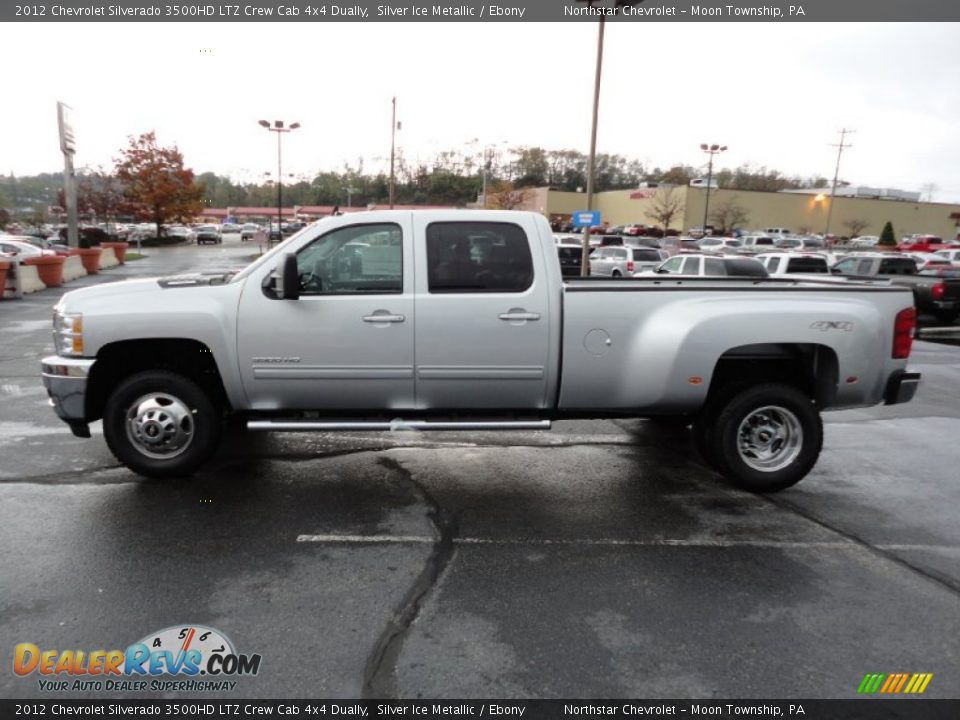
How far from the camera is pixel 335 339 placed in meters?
4.96

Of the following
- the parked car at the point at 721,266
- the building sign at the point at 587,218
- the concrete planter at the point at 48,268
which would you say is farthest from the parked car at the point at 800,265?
the concrete planter at the point at 48,268

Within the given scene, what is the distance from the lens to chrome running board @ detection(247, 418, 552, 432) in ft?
16.3

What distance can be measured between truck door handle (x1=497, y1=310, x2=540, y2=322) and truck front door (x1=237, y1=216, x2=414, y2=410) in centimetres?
68

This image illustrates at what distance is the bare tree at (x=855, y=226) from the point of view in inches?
3199

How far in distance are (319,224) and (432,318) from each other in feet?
3.69

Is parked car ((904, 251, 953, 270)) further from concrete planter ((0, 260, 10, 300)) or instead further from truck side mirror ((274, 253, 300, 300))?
concrete planter ((0, 260, 10, 300))

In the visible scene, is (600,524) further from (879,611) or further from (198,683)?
(198,683)

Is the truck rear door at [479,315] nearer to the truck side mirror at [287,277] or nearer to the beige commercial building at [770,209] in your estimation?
the truck side mirror at [287,277]

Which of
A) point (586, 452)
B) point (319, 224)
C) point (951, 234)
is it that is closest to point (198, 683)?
point (319, 224)

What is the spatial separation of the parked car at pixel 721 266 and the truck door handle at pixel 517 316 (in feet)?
32.3

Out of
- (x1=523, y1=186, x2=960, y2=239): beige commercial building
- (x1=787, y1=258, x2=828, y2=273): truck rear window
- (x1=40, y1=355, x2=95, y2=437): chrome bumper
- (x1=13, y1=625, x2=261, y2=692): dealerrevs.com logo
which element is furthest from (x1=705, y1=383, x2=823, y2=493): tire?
(x1=523, y1=186, x2=960, y2=239): beige commercial building

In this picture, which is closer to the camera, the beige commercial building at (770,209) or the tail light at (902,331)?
the tail light at (902,331)

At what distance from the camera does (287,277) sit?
474 cm

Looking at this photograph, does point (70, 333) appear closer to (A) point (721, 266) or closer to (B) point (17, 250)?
(A) point (721, 266)
